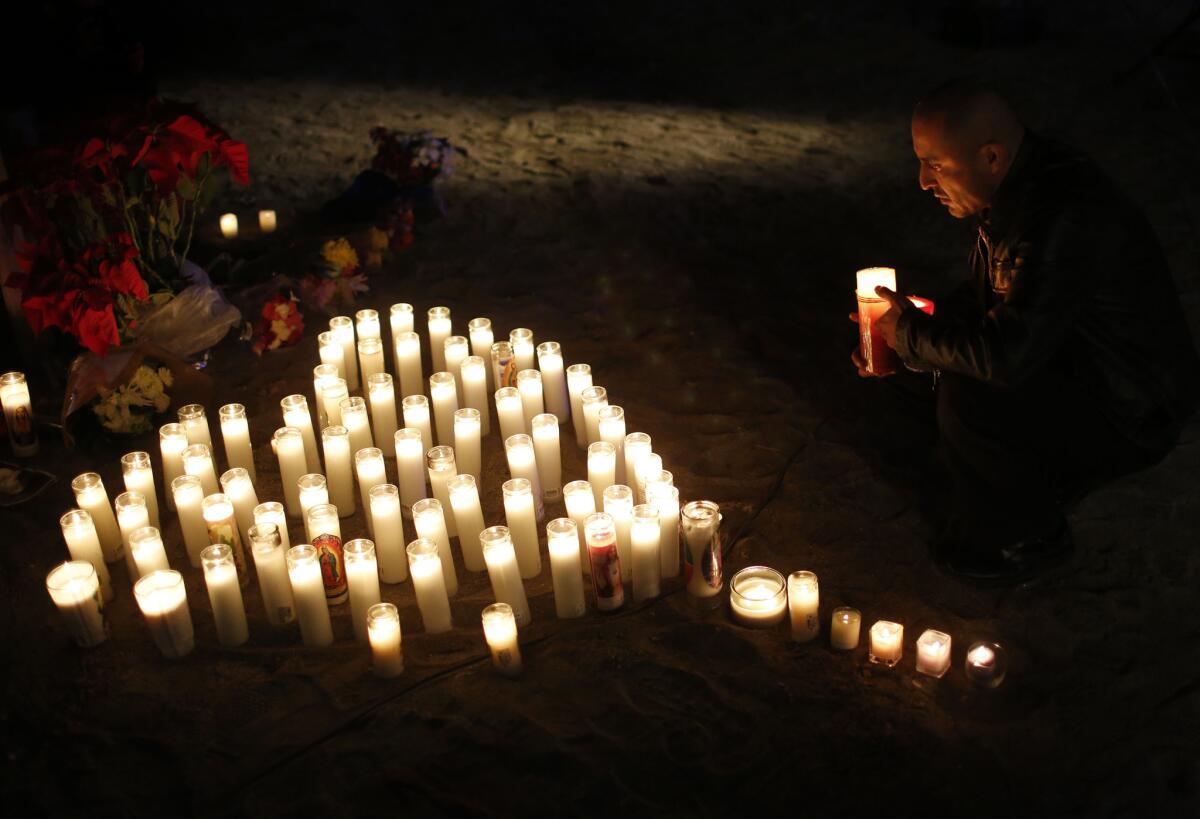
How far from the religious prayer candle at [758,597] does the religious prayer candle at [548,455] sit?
83 cm

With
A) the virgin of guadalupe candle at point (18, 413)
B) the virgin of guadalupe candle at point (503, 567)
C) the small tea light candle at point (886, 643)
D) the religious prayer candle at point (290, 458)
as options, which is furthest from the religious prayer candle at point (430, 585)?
the virgin of guadalupe candle at point (18, 413)

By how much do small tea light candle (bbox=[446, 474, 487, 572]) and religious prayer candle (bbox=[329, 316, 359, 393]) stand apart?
4.04 feet

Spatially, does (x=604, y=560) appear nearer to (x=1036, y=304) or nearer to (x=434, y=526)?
(x=434, y=526)

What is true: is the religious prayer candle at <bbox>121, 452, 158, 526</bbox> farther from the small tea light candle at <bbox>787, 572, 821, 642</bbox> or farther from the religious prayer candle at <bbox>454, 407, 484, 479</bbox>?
the small tea light candle at <bbox>787, 572, 821, 642</bbox>

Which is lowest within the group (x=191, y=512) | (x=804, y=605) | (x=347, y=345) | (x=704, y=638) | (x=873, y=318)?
(x=704, y=638)

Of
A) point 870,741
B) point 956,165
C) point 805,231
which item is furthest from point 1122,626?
point 805,231

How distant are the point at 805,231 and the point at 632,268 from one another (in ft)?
3.55

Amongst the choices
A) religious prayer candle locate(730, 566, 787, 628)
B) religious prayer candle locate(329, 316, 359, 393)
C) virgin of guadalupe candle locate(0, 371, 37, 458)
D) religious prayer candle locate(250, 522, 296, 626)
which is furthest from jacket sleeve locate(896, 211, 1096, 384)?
virgin of guadalupe candle locate(0, 371, 37, 458)

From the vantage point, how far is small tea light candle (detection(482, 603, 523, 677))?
3.02 meters

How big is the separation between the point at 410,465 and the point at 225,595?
79 centimetres

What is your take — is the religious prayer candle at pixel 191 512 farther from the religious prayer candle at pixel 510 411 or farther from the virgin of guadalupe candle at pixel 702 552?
the virgin of guadalupe candle at pixel 702 552

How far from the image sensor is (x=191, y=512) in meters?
3.52

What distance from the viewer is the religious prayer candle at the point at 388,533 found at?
131 inches

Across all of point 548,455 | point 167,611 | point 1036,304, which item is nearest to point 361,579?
point 167,611
